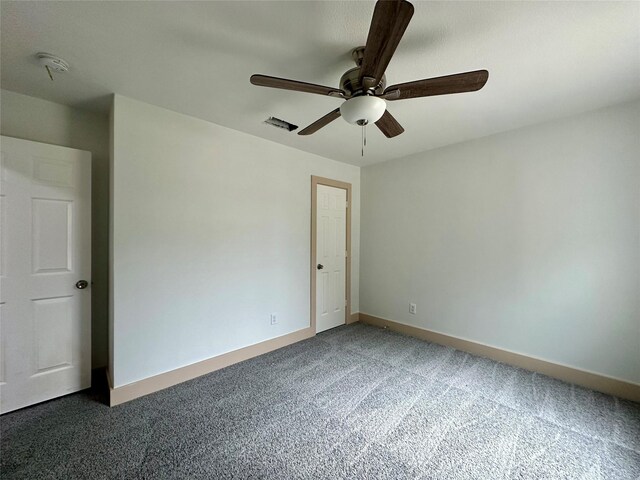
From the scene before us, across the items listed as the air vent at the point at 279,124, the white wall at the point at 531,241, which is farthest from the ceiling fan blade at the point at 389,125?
the white wall at the point at 531,241

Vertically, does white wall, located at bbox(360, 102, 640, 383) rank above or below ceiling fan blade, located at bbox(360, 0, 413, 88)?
below

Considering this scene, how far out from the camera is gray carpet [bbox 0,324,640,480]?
1517 mm

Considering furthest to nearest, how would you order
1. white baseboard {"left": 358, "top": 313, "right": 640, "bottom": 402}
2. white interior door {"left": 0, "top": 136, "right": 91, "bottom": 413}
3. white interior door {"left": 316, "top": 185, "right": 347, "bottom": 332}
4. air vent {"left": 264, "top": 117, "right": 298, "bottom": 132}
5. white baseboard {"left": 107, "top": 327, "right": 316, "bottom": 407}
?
white interior door {"left": 316, "top": 185, "right": 347, "bottom": 332} < air vent {"left": 264, "top": 117, "right": 298, "bottom": 132} < white baseboard {"left": 358, "top": 313, "right": 640, "bottom": 402} < white baseboard {"left": 107, "top": 327, "right": 316, "bottom": 407} < white interior door {"left": 0, "top": 136, "right": 91, "bottom": 413}

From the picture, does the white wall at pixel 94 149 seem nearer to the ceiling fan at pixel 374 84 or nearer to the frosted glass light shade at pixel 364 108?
the ceiling fan at pixel 374 84

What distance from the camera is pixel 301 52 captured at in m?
1.61

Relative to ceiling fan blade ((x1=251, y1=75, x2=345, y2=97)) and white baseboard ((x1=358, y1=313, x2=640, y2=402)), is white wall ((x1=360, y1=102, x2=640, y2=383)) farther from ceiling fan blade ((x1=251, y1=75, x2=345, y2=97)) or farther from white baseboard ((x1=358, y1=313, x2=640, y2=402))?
ceiling fan blade ((x1=251, y1=75, x2=345, y2=97))

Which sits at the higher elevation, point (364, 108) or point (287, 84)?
point (287, 84)

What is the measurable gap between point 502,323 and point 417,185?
186 centimetres

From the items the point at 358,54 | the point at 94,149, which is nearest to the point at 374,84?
the point at 358,54

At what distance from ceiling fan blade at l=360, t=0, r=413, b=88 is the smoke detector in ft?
6.14

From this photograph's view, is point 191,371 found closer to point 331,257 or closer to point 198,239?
point 198,239

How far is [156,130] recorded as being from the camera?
7.43ft

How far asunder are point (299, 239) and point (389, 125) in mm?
1836

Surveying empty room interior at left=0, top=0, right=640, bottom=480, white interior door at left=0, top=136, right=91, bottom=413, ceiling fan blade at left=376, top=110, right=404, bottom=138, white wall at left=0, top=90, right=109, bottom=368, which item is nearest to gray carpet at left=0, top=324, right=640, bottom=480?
empty room interior at left=0, top=0, right=640, bottom=480
